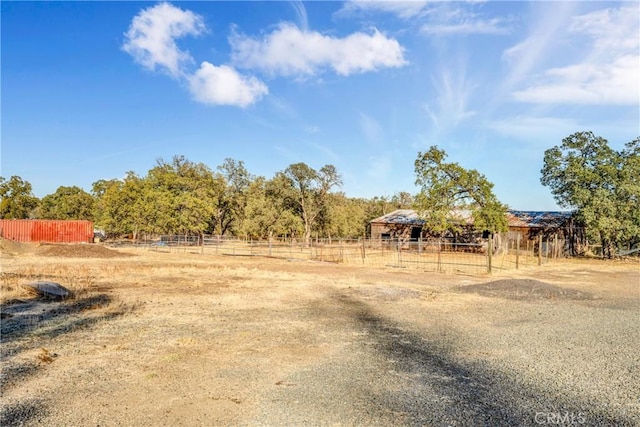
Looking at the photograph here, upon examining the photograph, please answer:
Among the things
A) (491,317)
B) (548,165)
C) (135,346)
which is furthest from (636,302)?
(548,165)

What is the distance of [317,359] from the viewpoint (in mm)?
6641

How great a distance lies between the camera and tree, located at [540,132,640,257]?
2852 centimetres

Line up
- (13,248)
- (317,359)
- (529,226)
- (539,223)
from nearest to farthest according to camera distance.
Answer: (317,359) < (13,248) < (529,226) < (539,223)

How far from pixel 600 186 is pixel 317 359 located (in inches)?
1319

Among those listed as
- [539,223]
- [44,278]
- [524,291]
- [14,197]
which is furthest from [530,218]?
[14,197]

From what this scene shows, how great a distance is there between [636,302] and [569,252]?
84.9 feet

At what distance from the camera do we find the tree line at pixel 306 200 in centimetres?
3000

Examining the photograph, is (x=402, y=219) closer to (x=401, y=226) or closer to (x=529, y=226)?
(x=401, y=226)

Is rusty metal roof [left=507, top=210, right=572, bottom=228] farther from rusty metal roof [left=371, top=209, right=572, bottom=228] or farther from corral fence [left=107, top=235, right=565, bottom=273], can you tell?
corral fence [left=107, top=235, right=565, bottom=273]

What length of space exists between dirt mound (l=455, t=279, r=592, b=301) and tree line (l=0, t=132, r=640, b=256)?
1864 centimetres

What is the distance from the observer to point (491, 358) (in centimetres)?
673

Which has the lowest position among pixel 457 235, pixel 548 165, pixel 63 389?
pixel 63 389

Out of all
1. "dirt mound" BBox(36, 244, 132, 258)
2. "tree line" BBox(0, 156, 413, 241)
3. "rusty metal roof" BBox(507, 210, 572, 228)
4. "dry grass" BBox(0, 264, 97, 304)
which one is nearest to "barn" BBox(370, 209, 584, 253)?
"rusty metal roof" BBox(507, 210, 572, 228)

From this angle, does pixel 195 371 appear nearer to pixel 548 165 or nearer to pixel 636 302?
pixel 636 302
